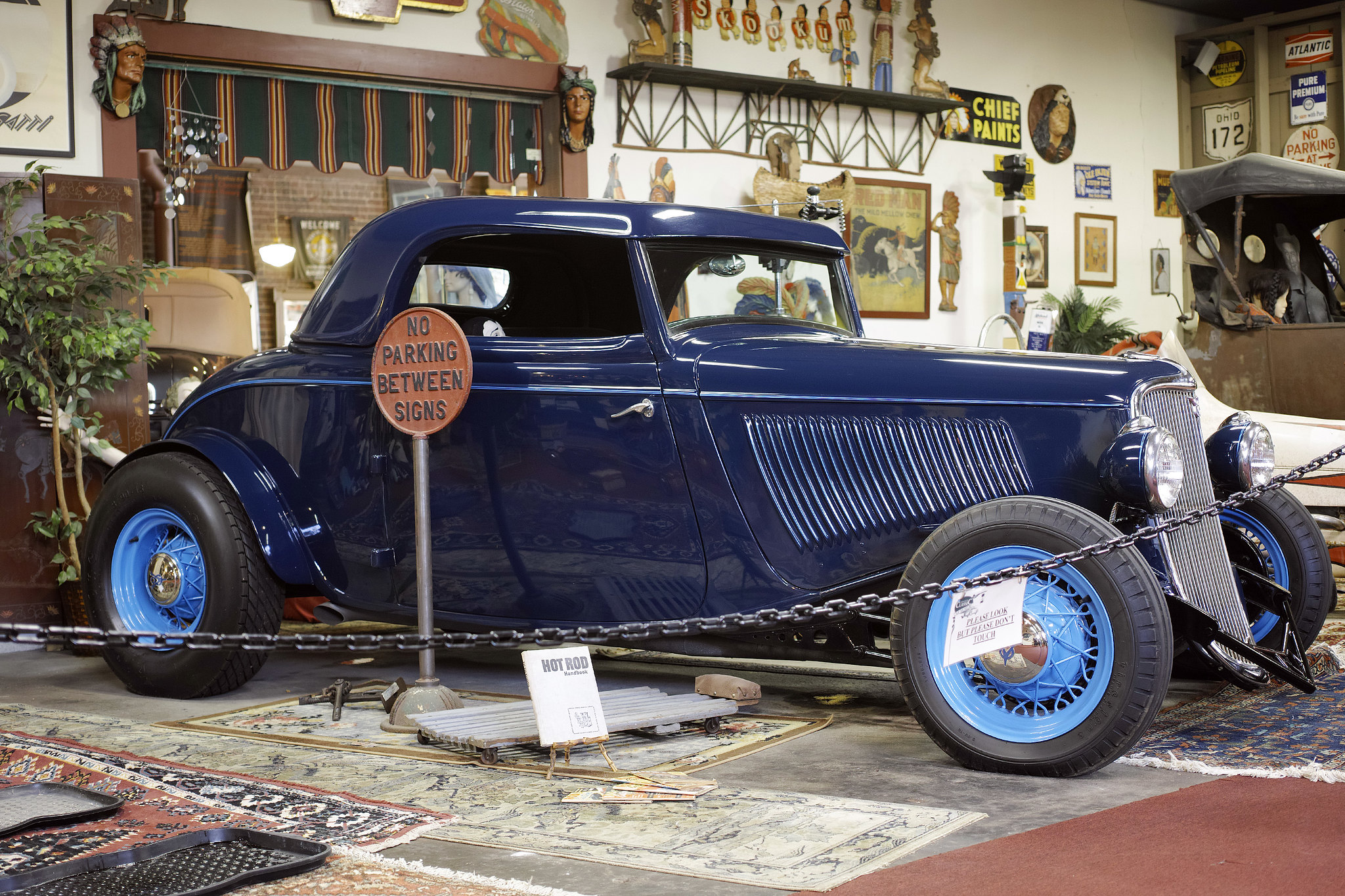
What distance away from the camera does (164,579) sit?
4547 millimetres

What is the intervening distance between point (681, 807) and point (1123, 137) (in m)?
10.5

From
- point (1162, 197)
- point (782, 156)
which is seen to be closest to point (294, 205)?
point (782, 156)

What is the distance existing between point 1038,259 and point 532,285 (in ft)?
24.7

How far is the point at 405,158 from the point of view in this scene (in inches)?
320

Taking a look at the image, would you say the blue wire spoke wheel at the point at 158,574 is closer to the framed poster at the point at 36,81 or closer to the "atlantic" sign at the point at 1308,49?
the framed poster at the point at 36,81

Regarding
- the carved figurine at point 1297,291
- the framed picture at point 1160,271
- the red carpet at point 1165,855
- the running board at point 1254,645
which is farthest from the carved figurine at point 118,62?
the framed picture at point 1160,271

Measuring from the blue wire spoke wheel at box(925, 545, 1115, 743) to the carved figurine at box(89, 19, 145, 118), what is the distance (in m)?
5.34

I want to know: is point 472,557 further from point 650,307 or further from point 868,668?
point 868,668

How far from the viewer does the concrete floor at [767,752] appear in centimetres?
258

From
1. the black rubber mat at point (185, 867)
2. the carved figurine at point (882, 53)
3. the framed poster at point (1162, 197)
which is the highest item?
the carved figurine at point (882, 53)

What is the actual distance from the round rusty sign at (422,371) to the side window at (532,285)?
333 millimetres

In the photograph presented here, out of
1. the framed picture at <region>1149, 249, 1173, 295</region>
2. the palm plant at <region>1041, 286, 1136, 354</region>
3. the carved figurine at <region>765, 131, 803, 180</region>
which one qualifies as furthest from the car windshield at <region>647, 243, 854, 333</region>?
the framed picture at <region>1149, 249, 1173, 295</region>

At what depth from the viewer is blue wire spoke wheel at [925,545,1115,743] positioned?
3.18m

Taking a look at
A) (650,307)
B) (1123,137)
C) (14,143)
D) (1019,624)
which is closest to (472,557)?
(650,307)
